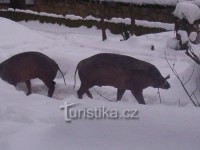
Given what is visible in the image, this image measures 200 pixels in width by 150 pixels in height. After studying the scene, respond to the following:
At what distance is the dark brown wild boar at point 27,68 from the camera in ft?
21.3

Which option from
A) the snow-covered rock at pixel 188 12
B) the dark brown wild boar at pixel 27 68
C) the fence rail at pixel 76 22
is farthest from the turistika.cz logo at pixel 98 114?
the fence rail at pixel 76 22

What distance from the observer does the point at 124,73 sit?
5.81m

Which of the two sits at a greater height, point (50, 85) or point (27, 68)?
point (27, 68)

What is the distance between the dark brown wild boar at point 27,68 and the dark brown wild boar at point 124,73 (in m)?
0.85

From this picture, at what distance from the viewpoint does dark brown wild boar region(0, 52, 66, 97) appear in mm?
6496

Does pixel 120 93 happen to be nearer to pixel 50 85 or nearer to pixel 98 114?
pixel 50 85

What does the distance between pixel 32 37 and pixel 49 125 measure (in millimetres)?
7587

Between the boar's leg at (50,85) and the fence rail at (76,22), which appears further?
the fence rail at (76,22)

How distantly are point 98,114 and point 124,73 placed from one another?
2.59 m

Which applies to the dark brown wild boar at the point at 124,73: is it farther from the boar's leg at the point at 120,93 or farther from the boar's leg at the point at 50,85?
the boar's leg at the point at 50,85

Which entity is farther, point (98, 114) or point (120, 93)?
point (120, 93)

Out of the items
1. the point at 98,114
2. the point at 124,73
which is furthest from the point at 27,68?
the point at 98,114

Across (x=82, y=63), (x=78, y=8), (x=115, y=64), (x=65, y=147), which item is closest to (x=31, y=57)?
(x=82, y=63)

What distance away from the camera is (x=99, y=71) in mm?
5941
